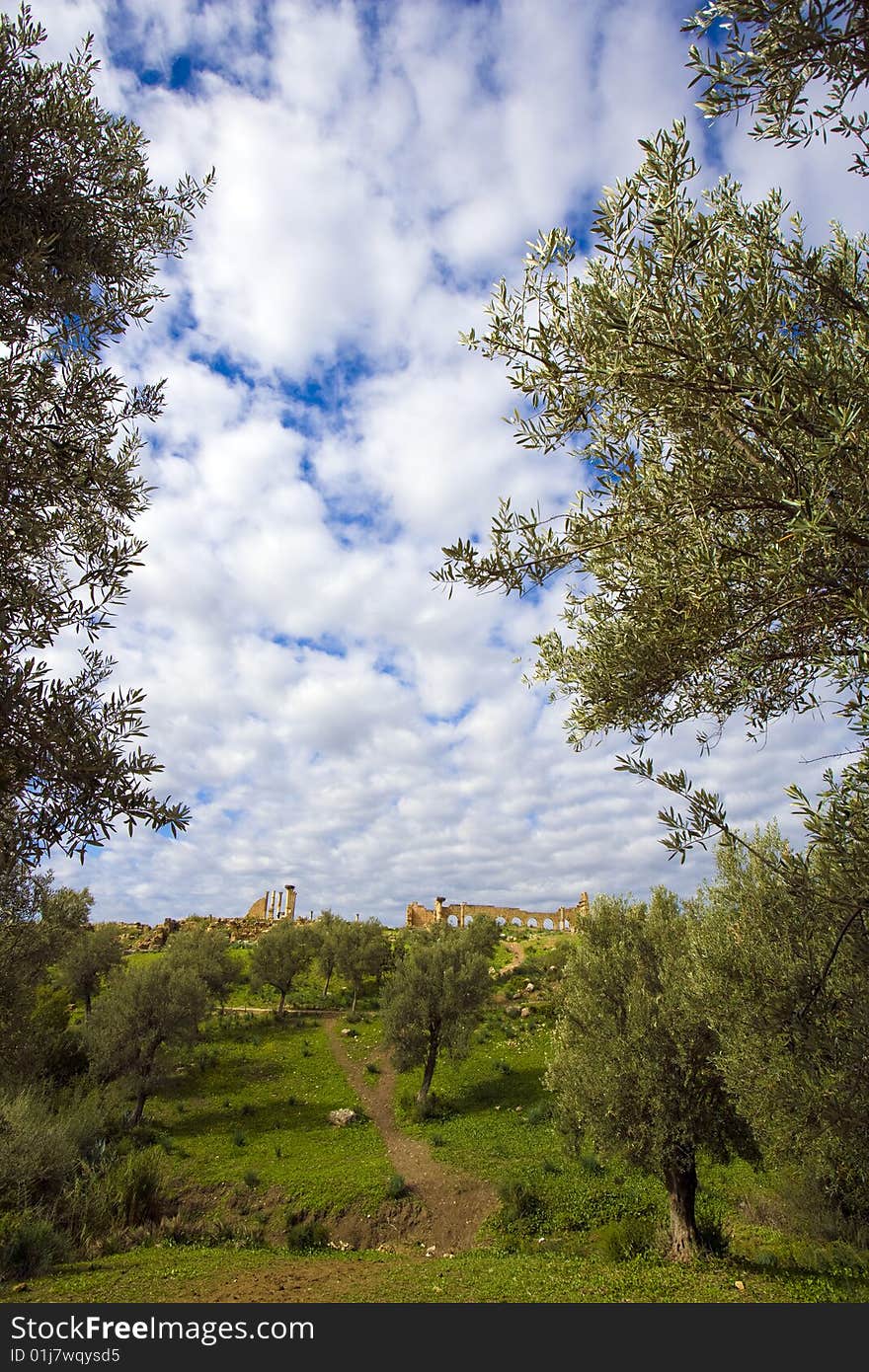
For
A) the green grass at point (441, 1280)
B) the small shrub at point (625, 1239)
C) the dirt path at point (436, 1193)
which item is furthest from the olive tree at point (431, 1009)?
the green grass at point (441, 1280)

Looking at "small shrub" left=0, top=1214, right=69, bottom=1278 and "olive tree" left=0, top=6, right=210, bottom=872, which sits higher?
"olive tree" left=0, top=6, right=210, bottom=872

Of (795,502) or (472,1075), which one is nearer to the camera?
(795,502)

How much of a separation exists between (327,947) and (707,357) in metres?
56.2

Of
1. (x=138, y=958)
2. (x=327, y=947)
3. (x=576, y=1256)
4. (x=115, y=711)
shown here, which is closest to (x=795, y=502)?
(x=115, y=711)

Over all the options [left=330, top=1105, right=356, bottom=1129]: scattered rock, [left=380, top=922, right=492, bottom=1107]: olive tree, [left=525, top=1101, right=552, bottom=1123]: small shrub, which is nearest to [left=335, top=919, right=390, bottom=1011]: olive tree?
[left=380, top=922, right=492, bottom=1107]: olive tree

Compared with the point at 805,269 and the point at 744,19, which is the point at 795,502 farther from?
the point at 744,19

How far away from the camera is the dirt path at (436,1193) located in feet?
69.9

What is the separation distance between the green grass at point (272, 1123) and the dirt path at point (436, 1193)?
92 cm

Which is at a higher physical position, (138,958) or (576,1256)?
(138,958)

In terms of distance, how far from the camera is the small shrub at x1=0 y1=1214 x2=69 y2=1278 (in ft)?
50.4

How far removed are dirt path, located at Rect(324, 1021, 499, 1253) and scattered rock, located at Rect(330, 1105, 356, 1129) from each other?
1.16 m

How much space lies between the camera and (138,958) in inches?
2308

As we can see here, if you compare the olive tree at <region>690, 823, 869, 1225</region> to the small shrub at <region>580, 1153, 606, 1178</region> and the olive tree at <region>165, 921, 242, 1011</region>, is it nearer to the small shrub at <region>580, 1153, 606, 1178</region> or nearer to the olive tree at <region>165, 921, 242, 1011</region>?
the small shrub at <region>580, 1153, 606, 1178</region>

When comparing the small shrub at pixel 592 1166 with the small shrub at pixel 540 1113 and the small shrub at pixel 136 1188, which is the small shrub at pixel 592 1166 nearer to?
the small shrub at pixel 540 1113
